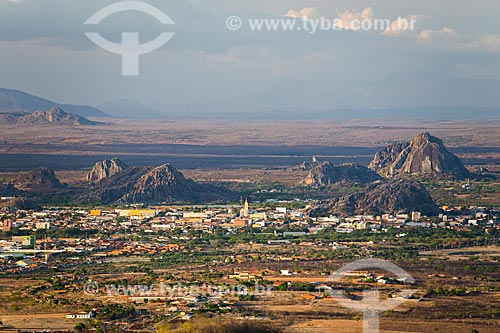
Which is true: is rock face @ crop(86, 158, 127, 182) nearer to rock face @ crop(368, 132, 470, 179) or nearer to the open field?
rock face @ crop(368, 132, 470, 179)

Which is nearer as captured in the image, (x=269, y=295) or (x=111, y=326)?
(x=111, y=326)

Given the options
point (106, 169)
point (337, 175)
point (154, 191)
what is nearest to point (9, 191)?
point (154, 191)

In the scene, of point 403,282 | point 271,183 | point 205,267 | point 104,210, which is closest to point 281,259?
point 205,267

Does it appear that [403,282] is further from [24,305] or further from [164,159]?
[164,159]

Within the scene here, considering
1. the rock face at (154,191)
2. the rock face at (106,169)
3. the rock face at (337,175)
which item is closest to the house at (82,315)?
the rock face at (154,191)

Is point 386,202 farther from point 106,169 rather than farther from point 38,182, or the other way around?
point 106,169

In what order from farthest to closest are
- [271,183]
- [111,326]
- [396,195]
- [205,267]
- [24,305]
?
[271,183] < [396,195] < [205,267] < [24,305] < [111,326]
